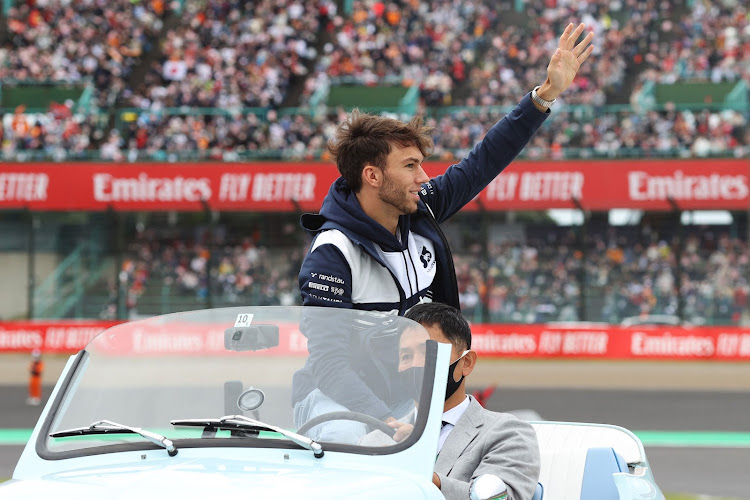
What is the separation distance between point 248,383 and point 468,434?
28.5 inches

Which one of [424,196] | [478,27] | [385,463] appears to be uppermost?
[478,27]

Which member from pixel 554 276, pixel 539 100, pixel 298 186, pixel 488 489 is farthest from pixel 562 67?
pixel 298 186

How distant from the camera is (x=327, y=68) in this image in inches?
1093

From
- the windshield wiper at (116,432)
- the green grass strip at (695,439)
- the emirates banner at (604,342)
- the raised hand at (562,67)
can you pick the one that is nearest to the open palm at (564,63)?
the raised hand at (562,67)

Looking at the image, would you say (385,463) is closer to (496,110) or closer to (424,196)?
(424,196)

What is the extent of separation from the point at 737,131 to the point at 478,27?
6.80 meters

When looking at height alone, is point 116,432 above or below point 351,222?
below

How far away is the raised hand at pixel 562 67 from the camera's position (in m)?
4.62

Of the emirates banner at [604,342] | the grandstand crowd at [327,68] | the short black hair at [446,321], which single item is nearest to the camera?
the short black hair at [446,321]

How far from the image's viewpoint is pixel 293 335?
3.56 metres

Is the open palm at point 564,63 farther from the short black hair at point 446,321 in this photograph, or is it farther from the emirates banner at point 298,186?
the emirates banner at point 298,186

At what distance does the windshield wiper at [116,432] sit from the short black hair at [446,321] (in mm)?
873

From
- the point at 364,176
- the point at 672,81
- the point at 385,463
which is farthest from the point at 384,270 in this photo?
the point at 672,81

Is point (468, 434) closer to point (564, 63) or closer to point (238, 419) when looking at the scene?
point (238, 419)
